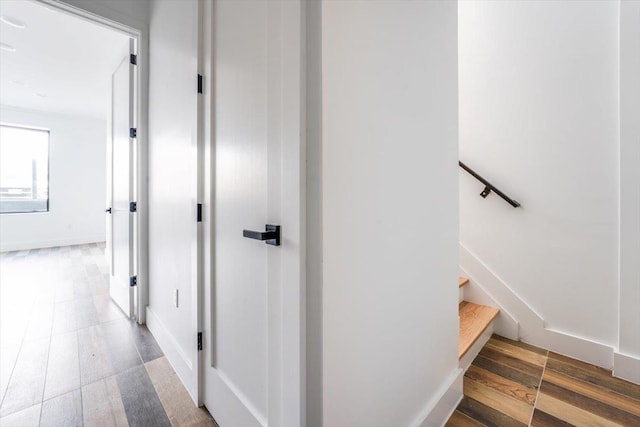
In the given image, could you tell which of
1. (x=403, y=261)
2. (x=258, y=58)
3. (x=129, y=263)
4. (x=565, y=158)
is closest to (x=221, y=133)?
(x=258, y=58)

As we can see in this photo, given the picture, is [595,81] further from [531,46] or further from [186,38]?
[186,38]

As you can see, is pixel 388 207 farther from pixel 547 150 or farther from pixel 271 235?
pixel 547 150

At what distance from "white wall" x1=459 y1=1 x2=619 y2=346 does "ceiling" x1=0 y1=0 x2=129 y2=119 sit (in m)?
3.06

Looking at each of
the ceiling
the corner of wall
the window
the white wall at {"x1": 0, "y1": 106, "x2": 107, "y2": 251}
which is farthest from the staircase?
the window

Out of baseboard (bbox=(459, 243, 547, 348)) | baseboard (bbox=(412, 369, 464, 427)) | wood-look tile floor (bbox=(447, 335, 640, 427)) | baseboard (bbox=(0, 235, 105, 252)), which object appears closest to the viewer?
baseboard (bbox=(412, 369, 464, 427))

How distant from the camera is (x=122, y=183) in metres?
2.38

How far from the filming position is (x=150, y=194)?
2.08 m

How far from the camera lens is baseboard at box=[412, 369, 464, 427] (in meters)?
Result: 1.11

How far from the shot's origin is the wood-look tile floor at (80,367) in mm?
1261

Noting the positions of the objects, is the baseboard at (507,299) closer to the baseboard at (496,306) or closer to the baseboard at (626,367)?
the baseboard at (496,306)

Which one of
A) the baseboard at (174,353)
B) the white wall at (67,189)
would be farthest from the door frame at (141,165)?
the white wall at (67,189)

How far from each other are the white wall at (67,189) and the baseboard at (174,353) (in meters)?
5.36

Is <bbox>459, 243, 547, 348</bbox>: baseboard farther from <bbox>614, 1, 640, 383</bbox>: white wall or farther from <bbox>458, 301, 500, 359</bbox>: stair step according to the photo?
<bbox>614, 1, 640, 383</bbox>: white wall

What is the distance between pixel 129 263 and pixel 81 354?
0.70 metres
